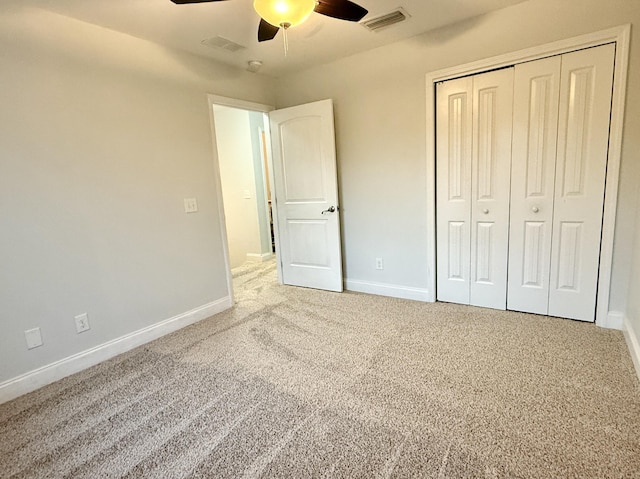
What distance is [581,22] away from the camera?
2.26 m

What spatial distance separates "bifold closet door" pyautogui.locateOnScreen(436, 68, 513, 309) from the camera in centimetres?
266

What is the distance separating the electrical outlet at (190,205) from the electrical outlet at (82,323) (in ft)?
3.63

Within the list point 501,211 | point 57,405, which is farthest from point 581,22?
point 57,405

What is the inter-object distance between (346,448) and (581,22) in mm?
3016

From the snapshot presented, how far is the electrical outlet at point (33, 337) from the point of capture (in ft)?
6.96

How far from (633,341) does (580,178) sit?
1132 millimetres

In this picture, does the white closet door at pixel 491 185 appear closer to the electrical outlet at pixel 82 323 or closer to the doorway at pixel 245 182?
the electrical outlet at pixel 82 323

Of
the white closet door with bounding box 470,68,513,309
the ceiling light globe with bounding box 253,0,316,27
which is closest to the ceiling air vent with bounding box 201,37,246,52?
the ceiling light globe with bounding box 253,0,316,27

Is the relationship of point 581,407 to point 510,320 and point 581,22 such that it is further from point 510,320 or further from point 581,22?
point 581,22

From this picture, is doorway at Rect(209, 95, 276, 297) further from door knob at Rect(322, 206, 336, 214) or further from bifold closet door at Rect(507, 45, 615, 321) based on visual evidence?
bifold closet door at Rect(507, 45, 615, 321)

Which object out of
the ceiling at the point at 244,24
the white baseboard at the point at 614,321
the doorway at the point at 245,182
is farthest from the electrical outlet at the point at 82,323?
the white baseboard at the point at 614,321

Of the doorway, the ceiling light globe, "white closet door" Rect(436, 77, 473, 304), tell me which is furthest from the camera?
the doorway

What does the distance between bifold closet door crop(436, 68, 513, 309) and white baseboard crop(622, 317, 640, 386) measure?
2.55ft

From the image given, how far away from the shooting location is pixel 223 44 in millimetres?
2754
